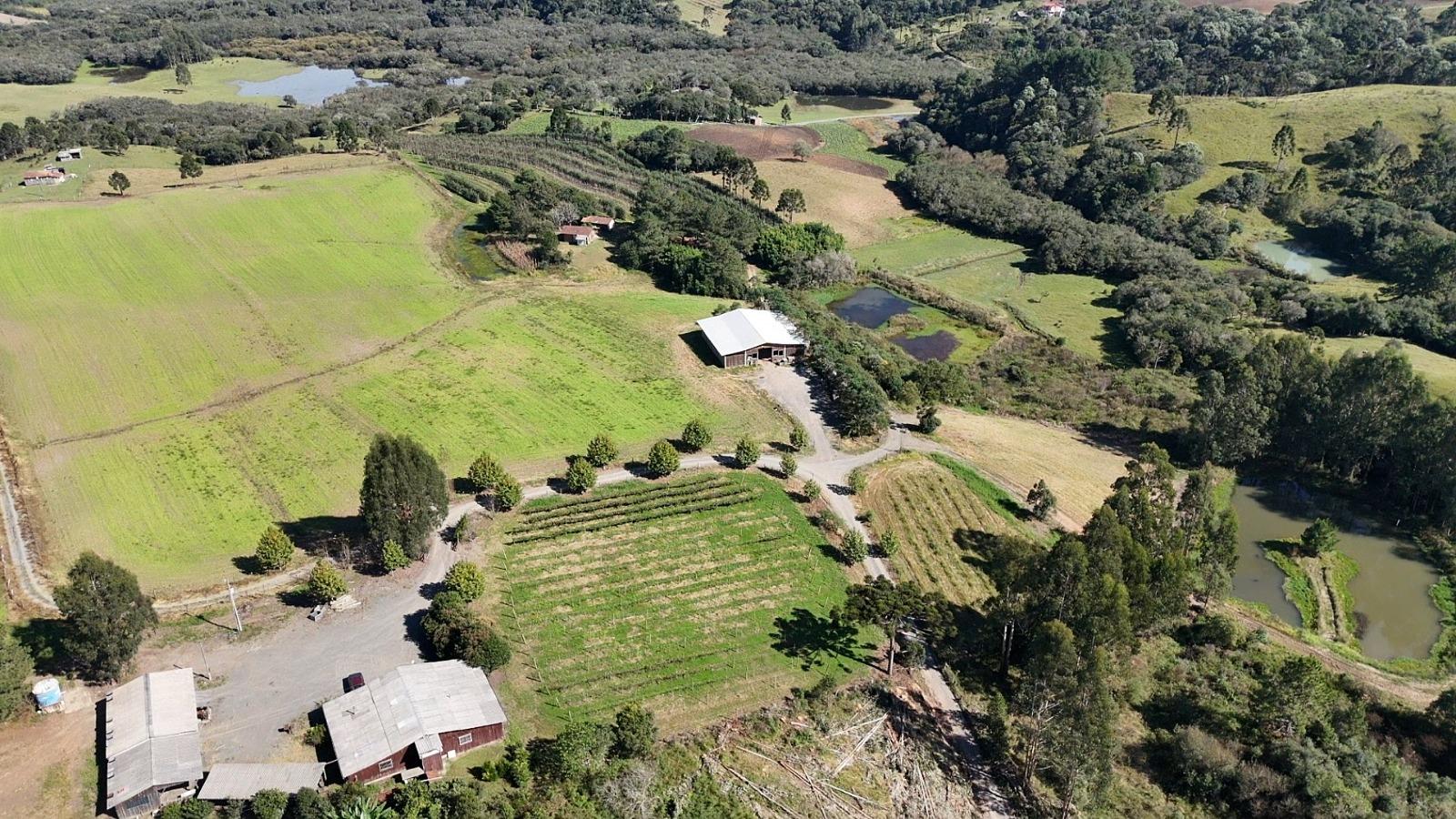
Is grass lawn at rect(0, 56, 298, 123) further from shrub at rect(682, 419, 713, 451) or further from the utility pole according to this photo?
shrub at rect(682, 419, 713, 451)

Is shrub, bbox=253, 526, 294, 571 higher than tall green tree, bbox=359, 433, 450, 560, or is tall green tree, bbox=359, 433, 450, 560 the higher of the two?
tall green tree, bbox=359, 433, 450, 560

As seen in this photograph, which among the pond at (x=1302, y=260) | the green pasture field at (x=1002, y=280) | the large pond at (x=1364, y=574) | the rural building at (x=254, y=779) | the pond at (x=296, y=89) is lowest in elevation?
the rural building at (x=254, y=779)

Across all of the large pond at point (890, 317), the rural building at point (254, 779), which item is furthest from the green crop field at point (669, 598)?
the large pond at point (890, 317)

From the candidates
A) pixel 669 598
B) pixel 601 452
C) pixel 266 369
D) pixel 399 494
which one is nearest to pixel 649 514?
pixel 601 452

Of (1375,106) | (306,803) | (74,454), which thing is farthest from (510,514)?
(1375,106)

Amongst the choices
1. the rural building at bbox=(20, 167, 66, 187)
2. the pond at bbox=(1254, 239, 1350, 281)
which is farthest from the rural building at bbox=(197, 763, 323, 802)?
the pond at bbox=(1254, 239, 1350, 281)

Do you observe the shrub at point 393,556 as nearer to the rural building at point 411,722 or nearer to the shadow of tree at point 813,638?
the rural building at point 411,722

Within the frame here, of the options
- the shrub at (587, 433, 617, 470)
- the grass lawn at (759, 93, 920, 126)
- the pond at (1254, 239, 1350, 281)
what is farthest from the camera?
the grass lawn at (759, 93, 920, 126)
